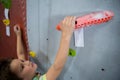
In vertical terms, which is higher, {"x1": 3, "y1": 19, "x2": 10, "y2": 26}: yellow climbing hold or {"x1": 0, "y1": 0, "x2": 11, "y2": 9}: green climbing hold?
{"x1": 0, "y1": 0, "x2": 11, "y2": 9}: green climbing hold

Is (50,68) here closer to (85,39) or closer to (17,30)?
(85,39)

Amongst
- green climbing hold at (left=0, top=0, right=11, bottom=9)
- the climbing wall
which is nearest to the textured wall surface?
the climbing wall

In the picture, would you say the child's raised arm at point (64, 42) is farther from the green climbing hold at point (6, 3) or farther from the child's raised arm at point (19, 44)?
the green climbing hold at point (6, 3)

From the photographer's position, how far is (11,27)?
3.83ft

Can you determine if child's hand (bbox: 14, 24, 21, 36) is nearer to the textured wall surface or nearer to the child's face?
the textured wall surface

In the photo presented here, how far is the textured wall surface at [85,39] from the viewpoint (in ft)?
2.70

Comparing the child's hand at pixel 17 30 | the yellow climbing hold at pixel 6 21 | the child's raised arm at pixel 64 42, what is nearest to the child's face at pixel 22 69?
the child's raised arm at pixel 64 42

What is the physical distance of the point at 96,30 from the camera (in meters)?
0.85

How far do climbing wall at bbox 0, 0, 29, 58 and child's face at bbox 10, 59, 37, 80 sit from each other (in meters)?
0.17

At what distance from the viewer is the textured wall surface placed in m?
0.82

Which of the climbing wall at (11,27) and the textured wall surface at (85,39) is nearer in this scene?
the textured wall surface at (85,39)

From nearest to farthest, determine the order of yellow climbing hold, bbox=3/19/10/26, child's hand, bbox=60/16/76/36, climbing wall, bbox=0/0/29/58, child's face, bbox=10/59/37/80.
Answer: child's hand, bbox=60/16/76/36 → child's face, bbox=10/59/37/80 → climbing wall, bbox=0/0/29/58 → yellow climbing hold, bbox=3/19/10/26

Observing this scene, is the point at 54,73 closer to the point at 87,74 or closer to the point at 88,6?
the point at 87,74

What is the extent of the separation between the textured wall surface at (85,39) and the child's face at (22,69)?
0.13 metres
